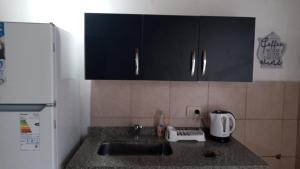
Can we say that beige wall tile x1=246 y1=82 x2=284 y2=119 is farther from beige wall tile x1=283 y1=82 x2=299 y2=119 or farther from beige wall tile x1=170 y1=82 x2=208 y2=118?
beige wall tile x1=170 y1=82 x2=208 y2=118

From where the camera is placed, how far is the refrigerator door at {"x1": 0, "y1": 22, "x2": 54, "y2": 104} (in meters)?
1.19

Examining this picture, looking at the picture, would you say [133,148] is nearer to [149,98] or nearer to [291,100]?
[149,98]

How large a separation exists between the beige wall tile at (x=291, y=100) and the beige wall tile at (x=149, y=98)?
40.9 inches

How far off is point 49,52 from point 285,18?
1888 millimetres

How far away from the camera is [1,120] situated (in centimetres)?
121

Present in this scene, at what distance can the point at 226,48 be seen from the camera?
1.60m

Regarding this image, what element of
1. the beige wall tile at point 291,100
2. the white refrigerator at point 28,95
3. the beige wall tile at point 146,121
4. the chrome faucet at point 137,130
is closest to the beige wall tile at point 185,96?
the beige wall tile at point 146,121

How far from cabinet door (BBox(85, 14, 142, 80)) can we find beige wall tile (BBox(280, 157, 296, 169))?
1588 mm

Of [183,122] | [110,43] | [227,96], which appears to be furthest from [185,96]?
[110,43]

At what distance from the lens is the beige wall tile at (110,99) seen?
191cm

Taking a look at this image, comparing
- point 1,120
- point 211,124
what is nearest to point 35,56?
point 1,120

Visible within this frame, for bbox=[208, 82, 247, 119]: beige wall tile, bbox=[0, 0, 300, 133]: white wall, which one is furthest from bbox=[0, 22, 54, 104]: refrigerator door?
bbox=[208, 82, 247, 119]: beige wall tile

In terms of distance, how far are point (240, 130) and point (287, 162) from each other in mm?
528

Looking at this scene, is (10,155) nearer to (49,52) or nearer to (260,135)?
(49,52)
